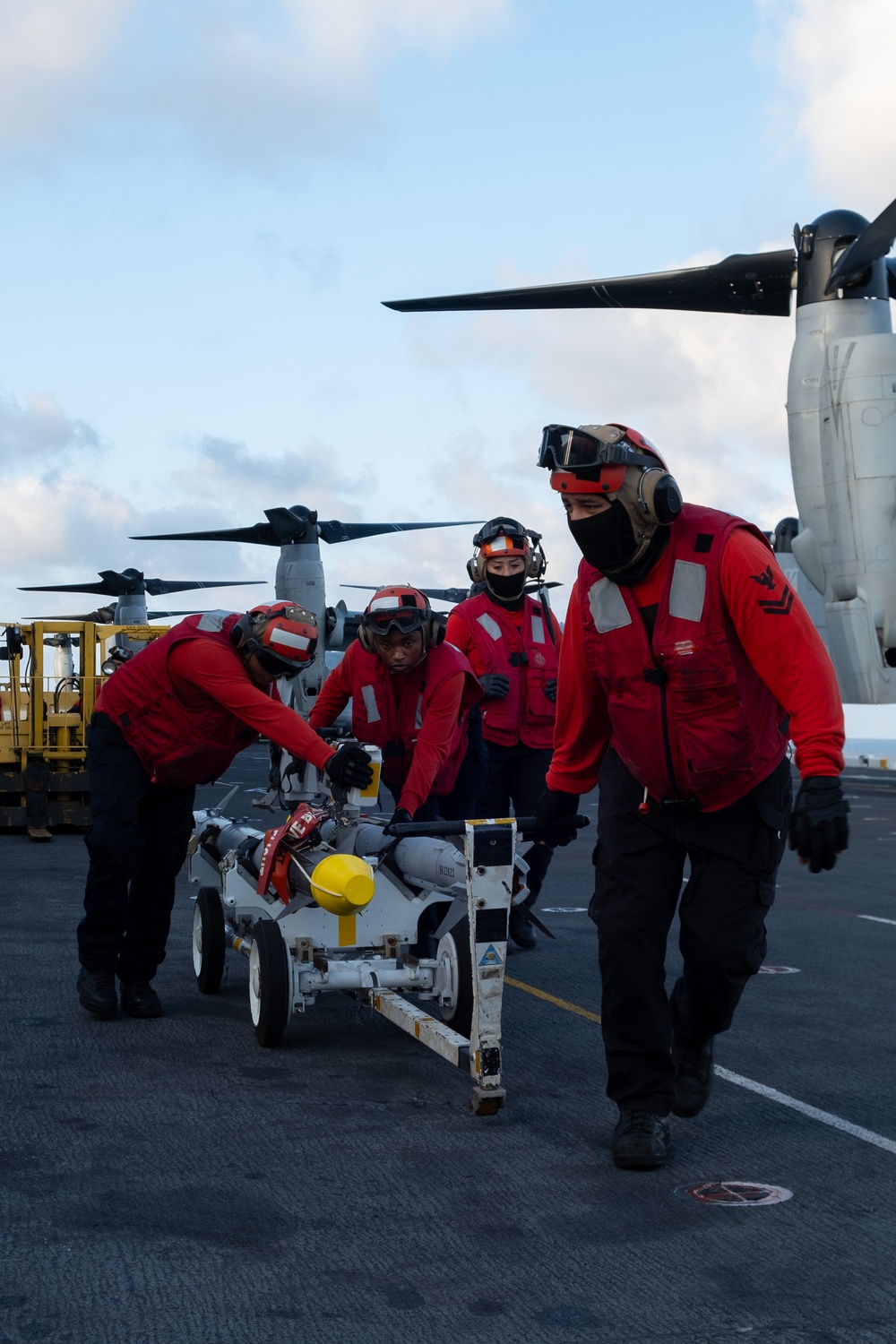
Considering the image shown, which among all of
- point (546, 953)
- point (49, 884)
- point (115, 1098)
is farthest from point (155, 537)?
point (115, 1098)

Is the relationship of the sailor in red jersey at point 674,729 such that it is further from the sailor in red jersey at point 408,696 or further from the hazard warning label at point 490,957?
the sailor in red jersey at point 408,696

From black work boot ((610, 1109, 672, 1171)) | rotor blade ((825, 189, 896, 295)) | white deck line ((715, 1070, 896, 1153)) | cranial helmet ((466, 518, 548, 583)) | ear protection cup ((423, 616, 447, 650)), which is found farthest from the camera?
rotor blade ((825, 189, 896, 295))

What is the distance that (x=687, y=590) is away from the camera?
3.72 meters

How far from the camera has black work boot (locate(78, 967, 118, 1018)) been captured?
5621 mm

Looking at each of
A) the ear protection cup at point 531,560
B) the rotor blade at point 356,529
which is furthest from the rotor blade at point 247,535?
the ear protection cup at point 531,560

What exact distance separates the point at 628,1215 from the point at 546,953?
3.99 meters

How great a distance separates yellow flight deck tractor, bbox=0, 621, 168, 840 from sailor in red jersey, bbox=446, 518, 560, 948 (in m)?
9.23

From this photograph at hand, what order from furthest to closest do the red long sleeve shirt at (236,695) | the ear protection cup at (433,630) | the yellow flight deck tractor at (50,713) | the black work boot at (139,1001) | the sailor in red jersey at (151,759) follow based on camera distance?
the yellow flight deck tractor at (50,713) → the ear protection cup at (433,630) → the black work boot at (139,1001) → the sailor in red jersey at (151,759) → the red long sleeve shirt at (236,695)

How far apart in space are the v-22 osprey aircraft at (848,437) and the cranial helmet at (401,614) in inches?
976

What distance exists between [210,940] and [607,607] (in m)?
3.01

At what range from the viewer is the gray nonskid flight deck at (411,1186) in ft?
9.41

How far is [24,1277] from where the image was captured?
301 cm

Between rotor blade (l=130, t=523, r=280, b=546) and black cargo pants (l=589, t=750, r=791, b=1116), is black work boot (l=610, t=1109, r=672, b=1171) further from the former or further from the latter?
rotor blade (l=130, t=523, r=280, b=546)

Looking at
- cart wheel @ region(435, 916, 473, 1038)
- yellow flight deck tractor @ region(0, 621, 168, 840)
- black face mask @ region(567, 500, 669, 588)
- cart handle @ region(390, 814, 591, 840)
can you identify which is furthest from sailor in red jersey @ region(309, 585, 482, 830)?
yellow flight deck tractor @ region(0, 621, 168, 840)
